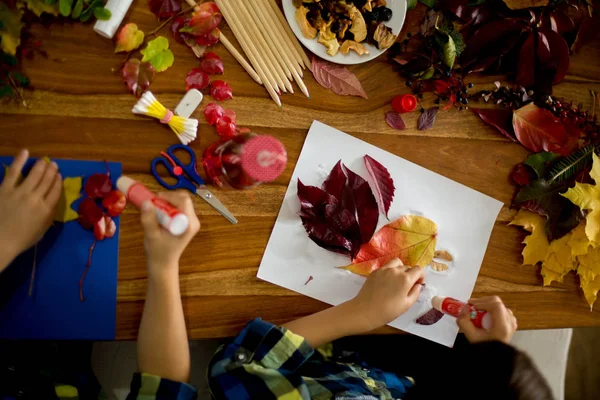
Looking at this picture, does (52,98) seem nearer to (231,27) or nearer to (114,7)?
(114,7)

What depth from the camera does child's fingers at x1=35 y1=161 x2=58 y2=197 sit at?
67 centimetres

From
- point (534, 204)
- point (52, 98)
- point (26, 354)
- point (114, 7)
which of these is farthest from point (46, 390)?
point (534, 204)

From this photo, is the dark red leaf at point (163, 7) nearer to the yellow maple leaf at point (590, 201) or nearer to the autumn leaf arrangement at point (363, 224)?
the autumn leaf arrangement at point (363, 224)

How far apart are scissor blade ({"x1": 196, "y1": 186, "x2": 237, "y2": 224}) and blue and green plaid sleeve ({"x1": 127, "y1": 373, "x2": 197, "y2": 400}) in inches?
10.1

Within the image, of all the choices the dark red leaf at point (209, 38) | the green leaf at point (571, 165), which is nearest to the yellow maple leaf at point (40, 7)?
the dark red leaf at point (209, 38)

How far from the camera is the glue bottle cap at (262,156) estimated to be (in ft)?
2.09

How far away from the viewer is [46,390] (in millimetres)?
712

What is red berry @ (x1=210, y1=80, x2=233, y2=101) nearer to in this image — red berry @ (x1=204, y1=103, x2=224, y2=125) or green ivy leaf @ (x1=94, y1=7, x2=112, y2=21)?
red berry @ (x1=204, y1=103, x2=224, y2=125)

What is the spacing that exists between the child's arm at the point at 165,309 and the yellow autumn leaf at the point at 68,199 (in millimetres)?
143

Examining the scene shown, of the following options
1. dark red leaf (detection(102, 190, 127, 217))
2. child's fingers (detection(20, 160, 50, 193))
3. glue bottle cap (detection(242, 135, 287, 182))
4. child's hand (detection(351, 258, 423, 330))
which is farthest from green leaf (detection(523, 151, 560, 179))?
child's fingers (detection(20, 160, 50, 193))

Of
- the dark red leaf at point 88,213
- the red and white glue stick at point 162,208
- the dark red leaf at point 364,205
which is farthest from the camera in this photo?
the dark red leaf at point 364,205

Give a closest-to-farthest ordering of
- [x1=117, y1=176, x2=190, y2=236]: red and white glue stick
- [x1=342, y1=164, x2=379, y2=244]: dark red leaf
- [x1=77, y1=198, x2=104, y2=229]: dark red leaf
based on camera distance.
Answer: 1. [x1=117, y1=176, x2=190, y2=236]: red and white glue stick
2. [x1=77, y1=198, x2=104, y2=229]: dark red leaf
3. [x1=342, y1=164, x2=379, y2=244]: dark red leaf

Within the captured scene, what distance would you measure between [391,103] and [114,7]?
0.47 metres

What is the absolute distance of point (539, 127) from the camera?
869mm
